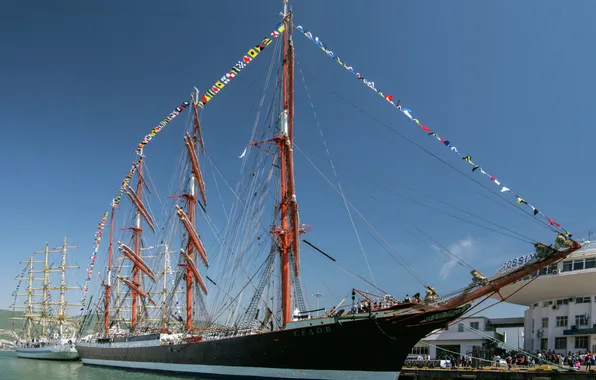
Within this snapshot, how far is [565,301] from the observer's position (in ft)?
153

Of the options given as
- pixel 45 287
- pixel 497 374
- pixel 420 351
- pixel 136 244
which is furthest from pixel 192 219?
pixel 45 287

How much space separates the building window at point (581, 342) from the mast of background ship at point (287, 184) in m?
27.9

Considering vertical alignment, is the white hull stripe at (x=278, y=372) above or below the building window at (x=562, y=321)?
below

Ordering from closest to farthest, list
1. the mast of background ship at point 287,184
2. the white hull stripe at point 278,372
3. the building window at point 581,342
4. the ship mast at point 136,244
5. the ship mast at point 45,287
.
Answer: the white hull stripe at point 278,372 → the mast of background ship at point 287,184 → the building window at point 581,342 → the ship mast at point 136,244 → the ship mast at point 45,287

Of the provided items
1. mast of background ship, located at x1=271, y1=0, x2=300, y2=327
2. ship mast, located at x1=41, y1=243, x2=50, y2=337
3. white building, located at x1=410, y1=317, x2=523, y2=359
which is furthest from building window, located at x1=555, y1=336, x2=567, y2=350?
ship mast, located at x1=41, y1=243, x2=50, y2=337

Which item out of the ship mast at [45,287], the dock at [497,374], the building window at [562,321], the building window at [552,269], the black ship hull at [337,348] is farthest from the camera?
the ship mast at [45,287]

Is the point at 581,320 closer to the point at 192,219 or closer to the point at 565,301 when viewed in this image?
the point at 565,301

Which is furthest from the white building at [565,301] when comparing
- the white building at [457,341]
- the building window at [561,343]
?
the white building at [457,341]

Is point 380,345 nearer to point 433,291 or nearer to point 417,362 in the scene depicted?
point 433,291

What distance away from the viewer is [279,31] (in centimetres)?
3806

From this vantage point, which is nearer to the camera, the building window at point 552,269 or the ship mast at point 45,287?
the building window at point 552,269

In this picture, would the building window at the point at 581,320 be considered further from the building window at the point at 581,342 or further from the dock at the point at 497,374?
the dock at the point at 497,374

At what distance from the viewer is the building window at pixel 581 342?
4316 cm

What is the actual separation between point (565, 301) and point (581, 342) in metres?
4.25
